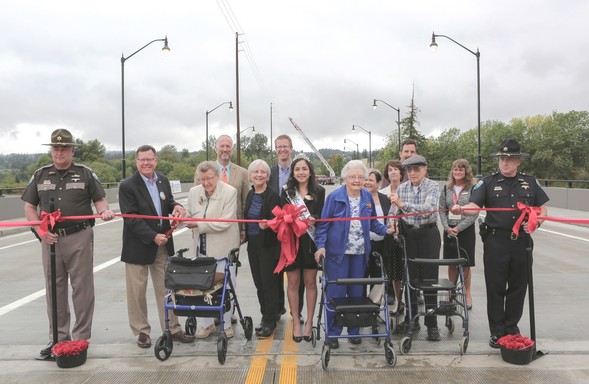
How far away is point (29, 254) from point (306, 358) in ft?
29.7

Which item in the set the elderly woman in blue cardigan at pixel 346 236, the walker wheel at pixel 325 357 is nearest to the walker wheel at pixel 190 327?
the elderly woman in blue cardigan at pixel 346 236

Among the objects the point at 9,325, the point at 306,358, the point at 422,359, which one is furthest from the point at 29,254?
the point at 422,359

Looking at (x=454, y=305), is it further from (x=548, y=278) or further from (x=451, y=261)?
(x=548, y=278)

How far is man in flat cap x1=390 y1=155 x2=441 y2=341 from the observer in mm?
4914

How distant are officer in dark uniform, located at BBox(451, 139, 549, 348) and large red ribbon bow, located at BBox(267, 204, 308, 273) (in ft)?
5.43

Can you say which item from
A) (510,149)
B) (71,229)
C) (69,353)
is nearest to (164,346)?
(69,353)

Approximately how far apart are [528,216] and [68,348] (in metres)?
4.49

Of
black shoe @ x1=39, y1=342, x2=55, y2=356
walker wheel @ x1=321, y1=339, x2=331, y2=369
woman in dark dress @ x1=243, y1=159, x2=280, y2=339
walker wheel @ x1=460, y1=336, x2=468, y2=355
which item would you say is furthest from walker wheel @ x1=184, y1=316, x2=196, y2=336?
walker wheel @ x1=460, y1=336, x2=468, y2=355

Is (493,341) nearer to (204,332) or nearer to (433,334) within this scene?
(433,334)

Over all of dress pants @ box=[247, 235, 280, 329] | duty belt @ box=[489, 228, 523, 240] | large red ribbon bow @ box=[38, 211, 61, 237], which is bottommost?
dress pants @ box=[247, 235, 280, 329]

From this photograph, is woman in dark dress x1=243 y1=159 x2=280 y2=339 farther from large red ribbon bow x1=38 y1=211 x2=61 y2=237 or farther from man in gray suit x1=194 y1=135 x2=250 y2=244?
large red ribbon bow x1=38 y1=211 x2=61 y2=237

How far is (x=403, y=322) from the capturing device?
5.14m

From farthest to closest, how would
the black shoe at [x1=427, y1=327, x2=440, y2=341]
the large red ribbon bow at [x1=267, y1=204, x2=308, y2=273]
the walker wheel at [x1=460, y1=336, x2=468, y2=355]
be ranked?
the black shoe at [x1=427, y1=327, x2=440, y2=341] → the large red ribbon bow at [x1=267, y1=204, x2=308, y2=273] → the walker wheel at [x1=460, y1=336, x2=468, y2=355]

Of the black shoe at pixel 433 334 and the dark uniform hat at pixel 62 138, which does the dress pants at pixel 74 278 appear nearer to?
the dark uniform hat at pixel 62 138
